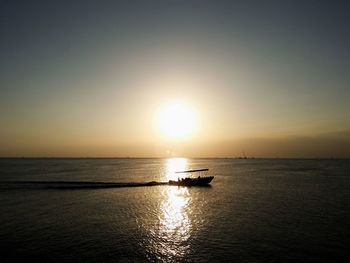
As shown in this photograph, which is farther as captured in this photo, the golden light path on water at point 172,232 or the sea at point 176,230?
the golden light path on water at point 172,232

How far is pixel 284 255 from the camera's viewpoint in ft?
100

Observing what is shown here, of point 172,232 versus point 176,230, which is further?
point 176,230

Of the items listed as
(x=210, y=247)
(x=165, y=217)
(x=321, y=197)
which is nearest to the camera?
(x=210, y=247)

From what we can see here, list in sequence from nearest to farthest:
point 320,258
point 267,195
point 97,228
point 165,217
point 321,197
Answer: point 320,258 → point 97,228 → point 165,217 → point 321,197 → point 267,195

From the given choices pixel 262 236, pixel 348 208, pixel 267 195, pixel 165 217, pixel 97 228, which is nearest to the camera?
pixel 262 236

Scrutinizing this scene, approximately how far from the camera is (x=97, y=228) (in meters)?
42.8

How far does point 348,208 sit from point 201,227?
35277mm

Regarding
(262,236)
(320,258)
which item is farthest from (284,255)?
(262,236)

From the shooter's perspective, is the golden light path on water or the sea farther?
the golden light path on water

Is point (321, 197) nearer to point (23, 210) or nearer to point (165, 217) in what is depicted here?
point (165, 217)

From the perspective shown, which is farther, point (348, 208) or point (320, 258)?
point (348, 208)

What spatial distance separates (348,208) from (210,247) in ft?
131

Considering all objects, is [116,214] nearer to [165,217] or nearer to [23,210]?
[165,217]

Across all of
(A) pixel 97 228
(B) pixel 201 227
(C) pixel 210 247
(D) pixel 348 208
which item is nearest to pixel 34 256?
(A) pixel 97 228
